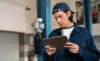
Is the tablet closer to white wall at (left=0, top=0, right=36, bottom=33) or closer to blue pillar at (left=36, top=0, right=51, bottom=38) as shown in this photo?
blue pillar at (left=36, top=0, right=51, bottom=38)

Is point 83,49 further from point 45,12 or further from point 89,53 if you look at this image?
point 45,12

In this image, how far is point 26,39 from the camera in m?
3.46

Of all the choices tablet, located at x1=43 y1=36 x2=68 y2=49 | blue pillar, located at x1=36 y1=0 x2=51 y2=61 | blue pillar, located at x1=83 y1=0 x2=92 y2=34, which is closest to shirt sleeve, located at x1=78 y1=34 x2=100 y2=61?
tablet, located at x1=43 y1=36 x2=68 y2=49

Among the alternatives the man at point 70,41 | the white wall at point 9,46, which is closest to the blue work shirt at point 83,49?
the man at point 70,41

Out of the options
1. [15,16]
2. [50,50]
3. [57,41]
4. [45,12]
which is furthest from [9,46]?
[57,41]

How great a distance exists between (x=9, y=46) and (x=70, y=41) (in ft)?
6.82

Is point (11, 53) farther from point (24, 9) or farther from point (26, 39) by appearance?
point (24, 9)

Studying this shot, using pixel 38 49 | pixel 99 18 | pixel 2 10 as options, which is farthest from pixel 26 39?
pixel 38 49

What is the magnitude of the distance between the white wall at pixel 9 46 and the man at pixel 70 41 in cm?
185

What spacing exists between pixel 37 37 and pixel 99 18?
6.30 ft

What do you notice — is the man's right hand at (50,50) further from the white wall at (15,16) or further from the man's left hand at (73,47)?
the white wall at (15,16)

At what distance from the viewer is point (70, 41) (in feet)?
4.36

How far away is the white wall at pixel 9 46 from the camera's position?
3.07m

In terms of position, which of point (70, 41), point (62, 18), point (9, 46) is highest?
point (62, 18)
